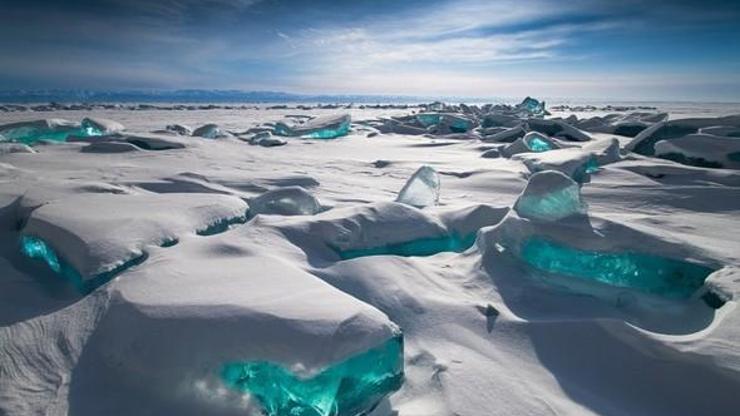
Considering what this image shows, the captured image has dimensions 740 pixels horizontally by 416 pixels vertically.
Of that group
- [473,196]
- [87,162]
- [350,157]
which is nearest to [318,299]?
[473,196]

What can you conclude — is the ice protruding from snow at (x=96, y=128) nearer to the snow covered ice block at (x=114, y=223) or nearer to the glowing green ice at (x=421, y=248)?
the snow covered ice block at (x=114, y=223)

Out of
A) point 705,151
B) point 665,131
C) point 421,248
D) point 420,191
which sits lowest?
point 421,248

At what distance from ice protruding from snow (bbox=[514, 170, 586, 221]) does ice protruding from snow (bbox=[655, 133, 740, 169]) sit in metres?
3.15

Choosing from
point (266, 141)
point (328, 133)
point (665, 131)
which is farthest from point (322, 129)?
point (665, 131)

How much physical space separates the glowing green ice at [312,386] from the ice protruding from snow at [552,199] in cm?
129

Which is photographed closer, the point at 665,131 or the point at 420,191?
the point at 420,191

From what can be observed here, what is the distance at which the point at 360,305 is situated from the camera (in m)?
1.17

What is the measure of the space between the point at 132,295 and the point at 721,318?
1821 millimetres

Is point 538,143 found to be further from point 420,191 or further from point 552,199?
point 552,199

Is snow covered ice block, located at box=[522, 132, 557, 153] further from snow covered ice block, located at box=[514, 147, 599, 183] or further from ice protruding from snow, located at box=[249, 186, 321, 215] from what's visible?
ice protruding from snow, located at box=[249, 186, 321, 215]

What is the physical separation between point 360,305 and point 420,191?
1782mm

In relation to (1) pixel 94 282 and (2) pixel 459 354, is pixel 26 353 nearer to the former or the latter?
(1) pixel 94 282

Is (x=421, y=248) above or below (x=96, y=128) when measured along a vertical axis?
below

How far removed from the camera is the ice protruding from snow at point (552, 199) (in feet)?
6.55
